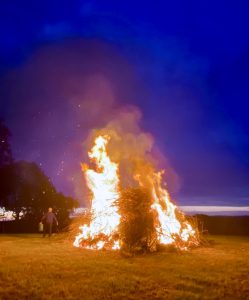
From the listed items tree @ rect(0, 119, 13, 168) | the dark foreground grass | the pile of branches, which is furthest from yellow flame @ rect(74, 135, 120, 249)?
tree @ rect(0, 119, 13, 168)

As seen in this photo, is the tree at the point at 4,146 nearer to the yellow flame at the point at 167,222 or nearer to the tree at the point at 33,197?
the tree at the point at 33,197

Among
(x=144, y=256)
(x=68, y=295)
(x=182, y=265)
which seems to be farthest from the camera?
(x=144, y=256)

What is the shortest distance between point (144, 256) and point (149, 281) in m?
4.70

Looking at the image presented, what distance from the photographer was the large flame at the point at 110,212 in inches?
640

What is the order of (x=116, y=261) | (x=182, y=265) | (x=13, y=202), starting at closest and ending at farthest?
1. (x=182, y=265)
2. (x=116, y=261)
3. (x=13, y=202)

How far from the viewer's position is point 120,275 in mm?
10047

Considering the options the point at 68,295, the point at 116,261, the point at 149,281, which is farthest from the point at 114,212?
the point at 68,295

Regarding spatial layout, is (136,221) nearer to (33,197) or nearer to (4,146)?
(4,146)

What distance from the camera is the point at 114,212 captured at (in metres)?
16.9

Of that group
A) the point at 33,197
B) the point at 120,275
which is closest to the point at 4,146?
the point at 33,197

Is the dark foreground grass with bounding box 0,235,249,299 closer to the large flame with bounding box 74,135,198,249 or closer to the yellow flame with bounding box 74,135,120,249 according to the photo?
the large flame with bounding box 74,135,198,249

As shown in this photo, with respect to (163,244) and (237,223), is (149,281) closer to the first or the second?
(163,244)

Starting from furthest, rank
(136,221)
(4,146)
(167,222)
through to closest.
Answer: (4,146) → (167,222) → (136,221)

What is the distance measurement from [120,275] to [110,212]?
7.24 metres
